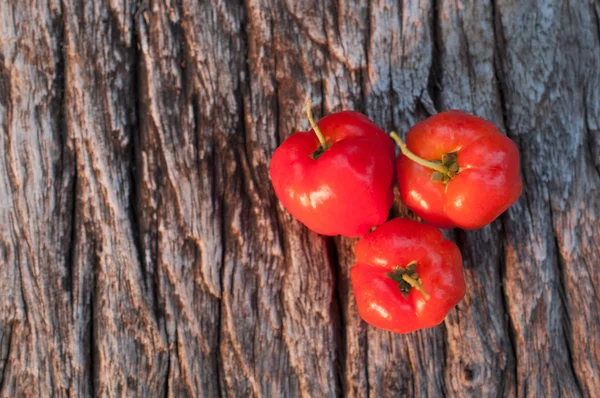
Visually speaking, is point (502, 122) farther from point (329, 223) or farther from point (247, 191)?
point (247, 191)

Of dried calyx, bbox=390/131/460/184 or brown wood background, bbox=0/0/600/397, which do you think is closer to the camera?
dried calyx, bbox=390/131/460/184

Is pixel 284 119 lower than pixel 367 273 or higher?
higher

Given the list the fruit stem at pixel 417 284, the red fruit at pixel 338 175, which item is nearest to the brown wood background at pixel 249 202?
the red fruit at pixel 338 175

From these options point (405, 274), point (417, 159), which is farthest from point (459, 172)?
point (405, 274)

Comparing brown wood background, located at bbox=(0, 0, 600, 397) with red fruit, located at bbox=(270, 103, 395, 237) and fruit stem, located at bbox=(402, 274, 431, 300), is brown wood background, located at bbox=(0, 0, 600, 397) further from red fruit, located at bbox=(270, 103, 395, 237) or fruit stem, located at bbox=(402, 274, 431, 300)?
fruit stem, located at bbox=(402, 274, 431, 300)

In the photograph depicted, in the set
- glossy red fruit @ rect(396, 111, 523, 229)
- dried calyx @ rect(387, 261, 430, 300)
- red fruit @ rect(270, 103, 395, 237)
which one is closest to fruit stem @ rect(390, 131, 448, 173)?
glossy red fruit @ rect(396, 111, 523, 229)

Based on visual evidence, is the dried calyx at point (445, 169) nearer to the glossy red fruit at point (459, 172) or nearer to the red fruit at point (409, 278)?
the glossy red fruit at point (459, 172)

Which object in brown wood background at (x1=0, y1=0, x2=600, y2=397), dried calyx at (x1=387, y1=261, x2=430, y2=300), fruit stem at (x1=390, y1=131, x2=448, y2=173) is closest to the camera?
fruit stem at (x1=390, y1=131, x2=448, y2=173)

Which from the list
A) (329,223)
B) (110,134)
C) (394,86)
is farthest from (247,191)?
(394,86)
